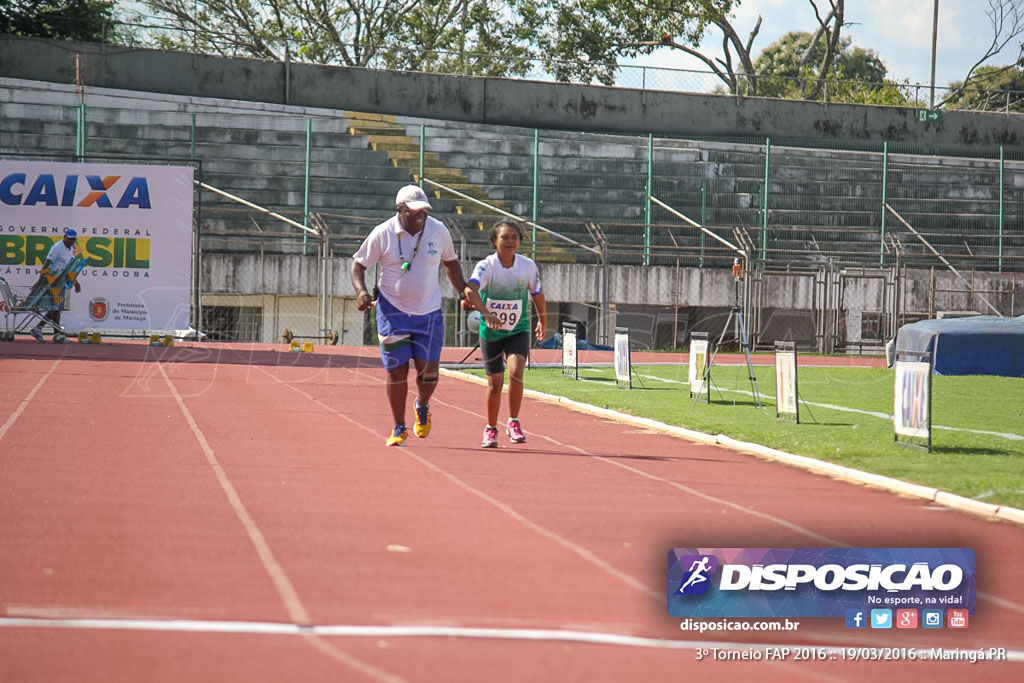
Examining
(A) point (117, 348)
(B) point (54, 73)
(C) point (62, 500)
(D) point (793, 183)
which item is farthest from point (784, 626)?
(B) point (54, 73)

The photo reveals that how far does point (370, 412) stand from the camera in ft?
45.8

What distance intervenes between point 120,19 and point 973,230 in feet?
93.9

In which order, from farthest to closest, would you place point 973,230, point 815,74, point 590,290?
point 815,74 → point 973,230 → point 590,290

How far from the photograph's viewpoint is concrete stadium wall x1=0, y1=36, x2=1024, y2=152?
39.3 meters

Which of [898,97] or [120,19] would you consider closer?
[120,19]

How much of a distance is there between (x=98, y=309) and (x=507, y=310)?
56.5ft

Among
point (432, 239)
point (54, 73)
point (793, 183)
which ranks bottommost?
point (432, 239)

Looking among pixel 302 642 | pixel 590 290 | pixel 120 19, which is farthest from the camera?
pixel 120 19

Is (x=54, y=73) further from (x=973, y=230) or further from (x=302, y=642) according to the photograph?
(x=302, y=642)

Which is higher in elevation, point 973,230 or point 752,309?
point 973,230

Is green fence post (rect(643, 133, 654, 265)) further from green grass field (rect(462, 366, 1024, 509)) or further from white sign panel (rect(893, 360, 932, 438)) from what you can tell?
white sign panel (rect(893, 360, 932, 438))

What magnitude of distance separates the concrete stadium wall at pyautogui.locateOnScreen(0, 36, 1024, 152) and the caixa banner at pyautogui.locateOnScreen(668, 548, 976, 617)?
36680mm

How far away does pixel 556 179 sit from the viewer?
36.9 meters

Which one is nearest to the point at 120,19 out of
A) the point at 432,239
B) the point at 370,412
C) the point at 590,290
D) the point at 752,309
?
the point at 590,290
